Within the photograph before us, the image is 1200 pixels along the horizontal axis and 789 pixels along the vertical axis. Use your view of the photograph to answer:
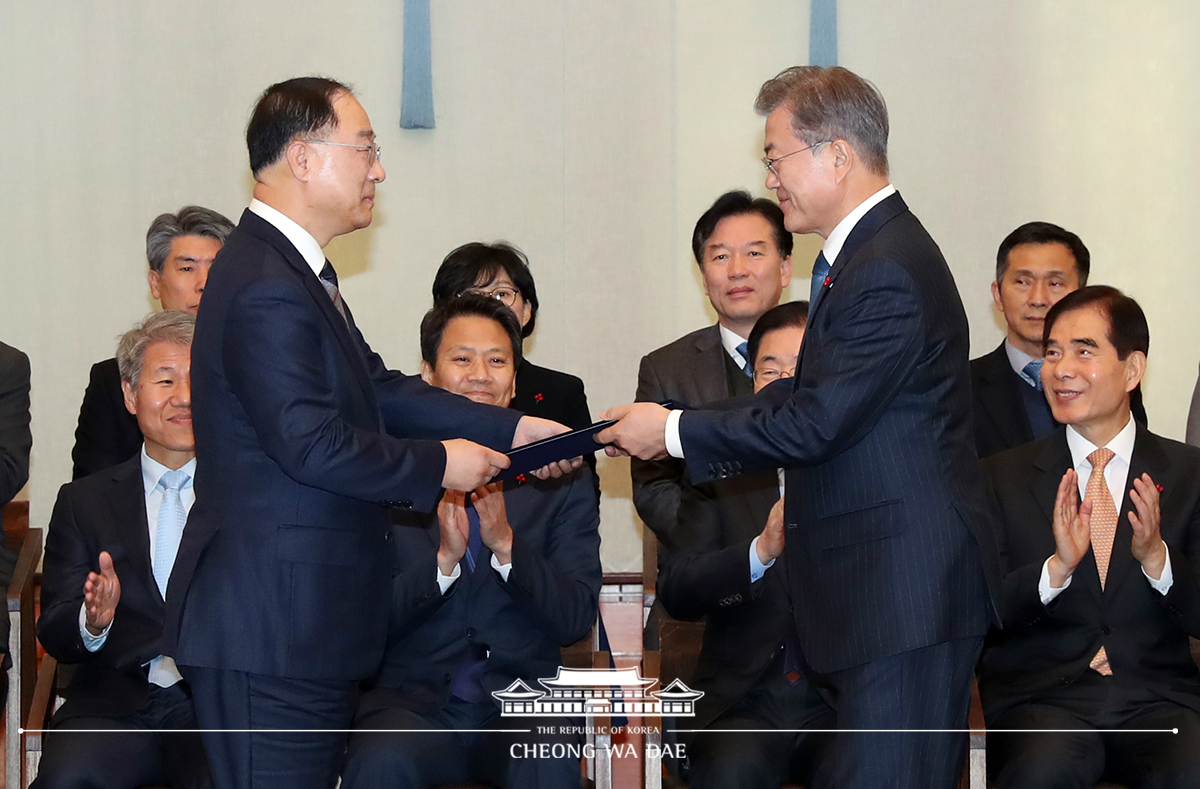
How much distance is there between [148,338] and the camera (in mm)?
3689

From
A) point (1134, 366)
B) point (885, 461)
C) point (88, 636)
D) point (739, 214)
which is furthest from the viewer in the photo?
point (739, 214)

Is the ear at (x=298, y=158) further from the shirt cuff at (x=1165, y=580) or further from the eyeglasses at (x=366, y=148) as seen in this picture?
the shirt cuff at (x=1165, y=580)

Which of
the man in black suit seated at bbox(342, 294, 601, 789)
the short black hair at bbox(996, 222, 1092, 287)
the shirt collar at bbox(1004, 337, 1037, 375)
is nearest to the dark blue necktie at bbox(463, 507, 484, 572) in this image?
the man in black suit seated at bbox(342, 294, 601, 789)

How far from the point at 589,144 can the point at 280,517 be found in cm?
286

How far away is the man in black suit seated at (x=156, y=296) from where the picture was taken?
4145 millimetres

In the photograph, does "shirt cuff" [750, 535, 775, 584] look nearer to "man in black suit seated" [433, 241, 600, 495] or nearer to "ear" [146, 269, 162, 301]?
"man in black suit seated" [433, 241, 600, 495]

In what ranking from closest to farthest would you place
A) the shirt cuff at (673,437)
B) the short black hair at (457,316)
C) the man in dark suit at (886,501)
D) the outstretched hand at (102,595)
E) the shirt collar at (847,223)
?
1. the man in dark suit at (886,501)
2. the shirt collar at (847,223)
3. the shirt cuff at (673,437)
4. the outstretched hand at (102,595)
5. the short black hair at (457,316)

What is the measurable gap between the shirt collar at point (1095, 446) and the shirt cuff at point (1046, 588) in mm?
370

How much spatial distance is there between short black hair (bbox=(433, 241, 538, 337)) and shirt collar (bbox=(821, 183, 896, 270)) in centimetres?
166

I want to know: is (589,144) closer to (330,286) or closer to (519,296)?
(519,296)

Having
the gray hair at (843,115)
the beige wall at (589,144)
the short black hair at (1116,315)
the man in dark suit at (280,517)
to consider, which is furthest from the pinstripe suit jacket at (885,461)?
the beige wall at (589,144)

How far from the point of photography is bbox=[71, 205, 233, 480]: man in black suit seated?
4145 mm

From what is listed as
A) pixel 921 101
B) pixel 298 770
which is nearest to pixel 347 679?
pixel 298 770

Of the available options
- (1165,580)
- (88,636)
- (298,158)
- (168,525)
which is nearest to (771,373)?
(1165,580)
